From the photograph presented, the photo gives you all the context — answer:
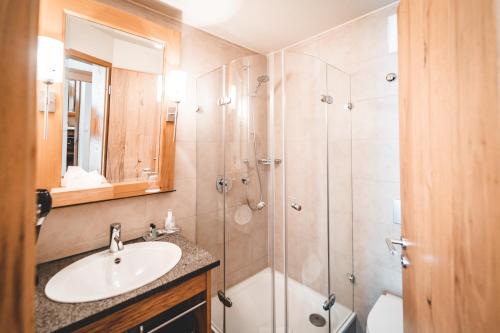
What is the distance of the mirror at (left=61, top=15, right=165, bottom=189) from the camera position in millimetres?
1149

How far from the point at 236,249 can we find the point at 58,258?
1.11 metres

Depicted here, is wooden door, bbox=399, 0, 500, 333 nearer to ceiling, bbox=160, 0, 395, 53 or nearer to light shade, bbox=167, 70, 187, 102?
ceiling, bbox=160, 0, 395, 53

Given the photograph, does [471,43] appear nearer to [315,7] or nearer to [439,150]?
[439,150]

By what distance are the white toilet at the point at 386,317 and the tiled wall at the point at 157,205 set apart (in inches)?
51.3

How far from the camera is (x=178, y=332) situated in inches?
40.3

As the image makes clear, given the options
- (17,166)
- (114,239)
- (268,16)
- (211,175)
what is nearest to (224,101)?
(211,175)

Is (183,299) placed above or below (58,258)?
below

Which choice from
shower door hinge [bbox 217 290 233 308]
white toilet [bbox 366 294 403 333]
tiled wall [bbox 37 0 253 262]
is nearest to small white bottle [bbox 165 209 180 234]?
tiled wall [bbox 37 0 253 262]

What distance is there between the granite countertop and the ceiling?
5.34 feet

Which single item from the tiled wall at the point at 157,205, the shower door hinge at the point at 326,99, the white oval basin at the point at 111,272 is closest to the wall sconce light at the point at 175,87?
the tiled wall at the point at 157,205

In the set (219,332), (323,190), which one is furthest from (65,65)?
(219,332)

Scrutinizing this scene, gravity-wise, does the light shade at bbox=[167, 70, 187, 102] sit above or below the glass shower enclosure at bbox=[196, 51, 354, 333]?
above

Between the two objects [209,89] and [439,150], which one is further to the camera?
[209,89]

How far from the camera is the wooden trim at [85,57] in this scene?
114cm
